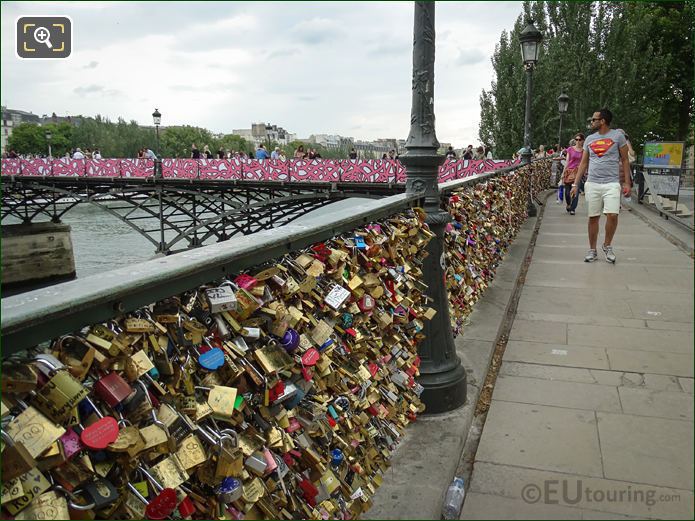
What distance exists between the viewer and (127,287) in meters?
1.42

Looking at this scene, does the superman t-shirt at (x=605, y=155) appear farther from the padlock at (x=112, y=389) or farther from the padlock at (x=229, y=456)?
the padlock at (x=112, y=389)

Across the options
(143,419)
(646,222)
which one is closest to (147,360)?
(143,419)

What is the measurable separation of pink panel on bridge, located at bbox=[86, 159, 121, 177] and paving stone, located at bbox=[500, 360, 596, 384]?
3768 centimetres

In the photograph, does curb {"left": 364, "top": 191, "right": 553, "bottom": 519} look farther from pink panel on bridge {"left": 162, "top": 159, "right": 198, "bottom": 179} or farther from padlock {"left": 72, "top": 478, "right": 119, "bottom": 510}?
pink panel on bridge {"left": 162, "top": 159, "right": 198, "bottom": 179}

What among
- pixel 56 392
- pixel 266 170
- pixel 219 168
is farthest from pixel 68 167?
pixel 56 392

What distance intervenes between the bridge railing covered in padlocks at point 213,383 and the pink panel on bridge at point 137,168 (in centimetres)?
3604

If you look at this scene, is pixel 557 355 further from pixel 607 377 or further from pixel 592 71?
pixel 592 71

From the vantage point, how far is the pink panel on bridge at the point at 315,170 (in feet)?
101

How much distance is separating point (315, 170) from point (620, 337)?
92.2 ft

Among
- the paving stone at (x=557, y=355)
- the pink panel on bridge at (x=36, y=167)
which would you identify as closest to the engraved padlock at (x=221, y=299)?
the paving stone at (x=557, y=355)

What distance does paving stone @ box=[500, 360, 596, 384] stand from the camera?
3.59m

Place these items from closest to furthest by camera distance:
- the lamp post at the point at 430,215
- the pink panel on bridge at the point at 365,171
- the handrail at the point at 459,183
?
the lamp post at the point at 430,215
the handrail at the point at 459,183
the pink panel on bridge at the point at 365,171

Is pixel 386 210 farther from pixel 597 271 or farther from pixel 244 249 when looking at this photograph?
pixel 597 271

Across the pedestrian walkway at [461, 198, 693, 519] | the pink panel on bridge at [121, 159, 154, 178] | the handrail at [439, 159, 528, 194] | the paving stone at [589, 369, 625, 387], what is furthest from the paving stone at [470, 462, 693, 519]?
the pink panel on bridge at [121, 159, 154, 178]
